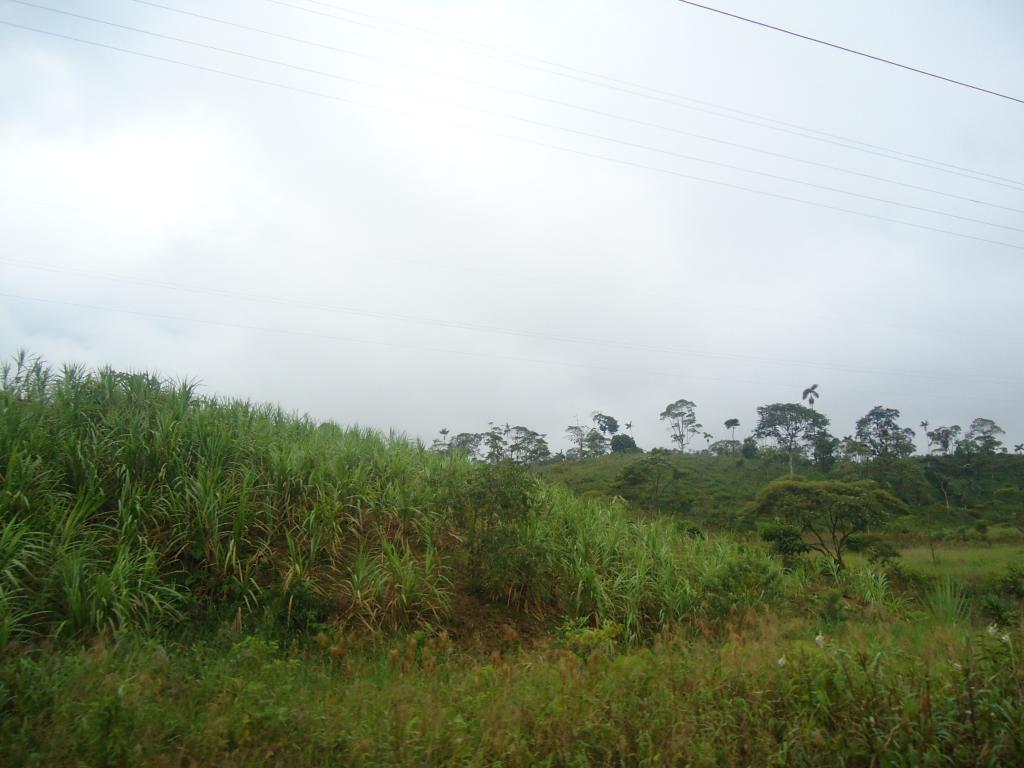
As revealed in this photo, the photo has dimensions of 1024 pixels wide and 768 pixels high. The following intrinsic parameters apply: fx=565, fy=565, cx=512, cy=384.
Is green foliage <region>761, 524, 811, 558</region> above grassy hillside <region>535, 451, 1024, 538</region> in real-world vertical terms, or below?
below

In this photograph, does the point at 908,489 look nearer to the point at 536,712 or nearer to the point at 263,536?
the point at 536,712

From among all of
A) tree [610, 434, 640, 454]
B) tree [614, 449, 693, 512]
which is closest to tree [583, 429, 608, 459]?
tree [610, 434, 640, 454]

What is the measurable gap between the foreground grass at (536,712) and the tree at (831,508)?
6.85 meters

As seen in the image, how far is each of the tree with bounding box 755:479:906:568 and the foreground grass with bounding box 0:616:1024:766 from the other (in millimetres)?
6851

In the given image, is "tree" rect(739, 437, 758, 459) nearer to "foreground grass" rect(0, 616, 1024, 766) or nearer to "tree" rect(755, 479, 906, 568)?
"tree" rect(755, 479, 906, 568)

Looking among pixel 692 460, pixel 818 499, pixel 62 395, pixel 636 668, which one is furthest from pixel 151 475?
pixel 692 460

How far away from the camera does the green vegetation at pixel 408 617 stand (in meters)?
3.21

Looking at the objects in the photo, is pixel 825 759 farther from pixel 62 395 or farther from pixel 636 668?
pixel 62 395

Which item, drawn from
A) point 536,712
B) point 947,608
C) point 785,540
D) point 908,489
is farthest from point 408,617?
point 908,489

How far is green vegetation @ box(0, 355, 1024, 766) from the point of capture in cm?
321

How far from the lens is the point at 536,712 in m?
3.56

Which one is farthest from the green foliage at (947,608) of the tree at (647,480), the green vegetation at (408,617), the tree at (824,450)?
the tree at (824,450)

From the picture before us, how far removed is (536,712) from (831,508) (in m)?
9.49

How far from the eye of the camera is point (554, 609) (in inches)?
265
